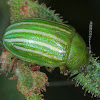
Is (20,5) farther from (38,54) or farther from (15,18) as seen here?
(38,54)

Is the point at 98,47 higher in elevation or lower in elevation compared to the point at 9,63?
higher

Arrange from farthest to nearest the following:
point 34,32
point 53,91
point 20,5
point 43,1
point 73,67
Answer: point 53,91, point 43,1, point 20,5, point 73,67, point 34,32

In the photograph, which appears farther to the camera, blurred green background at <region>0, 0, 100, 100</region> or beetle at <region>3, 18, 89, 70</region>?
blurred green background at <region>0, 0, 100, 100</region>

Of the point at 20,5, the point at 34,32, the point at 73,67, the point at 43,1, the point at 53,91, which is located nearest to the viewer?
the point at 34,32

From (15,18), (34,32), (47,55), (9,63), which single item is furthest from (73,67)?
(15,18)

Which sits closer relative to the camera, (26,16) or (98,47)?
(26,16)

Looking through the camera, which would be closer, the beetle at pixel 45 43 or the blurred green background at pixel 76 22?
the beetle at pixel 45 43

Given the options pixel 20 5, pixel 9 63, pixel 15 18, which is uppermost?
pixel 20 5

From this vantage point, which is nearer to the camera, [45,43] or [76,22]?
[45,43]
